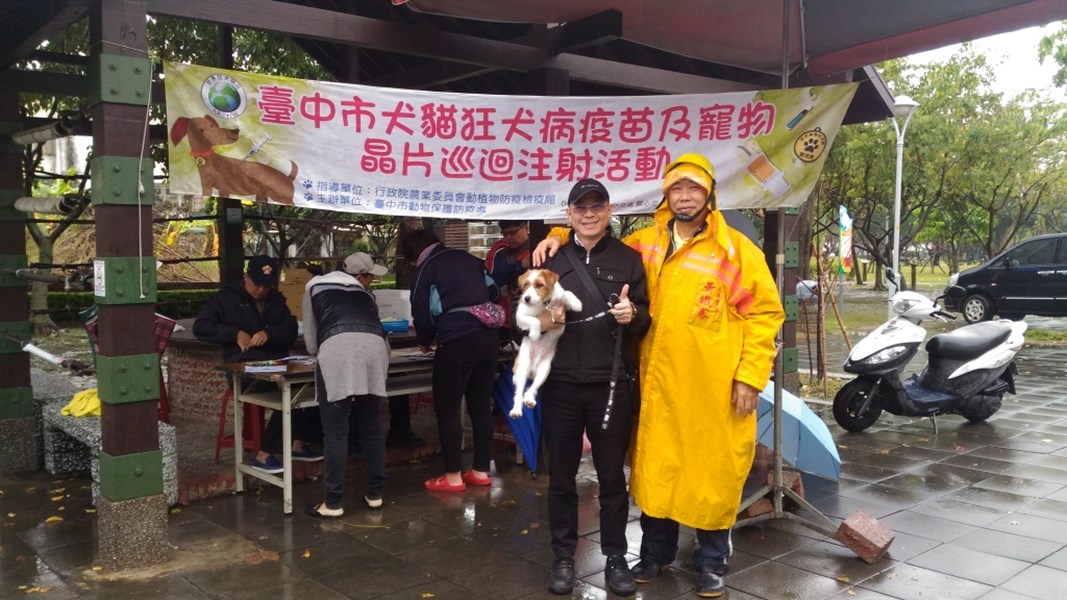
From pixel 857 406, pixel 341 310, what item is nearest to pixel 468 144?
pixel 341 310

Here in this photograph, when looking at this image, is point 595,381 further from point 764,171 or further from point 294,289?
point 294,289

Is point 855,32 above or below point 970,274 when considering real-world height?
above

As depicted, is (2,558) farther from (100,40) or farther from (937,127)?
(937,127)

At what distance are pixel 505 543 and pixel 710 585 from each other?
1.23m

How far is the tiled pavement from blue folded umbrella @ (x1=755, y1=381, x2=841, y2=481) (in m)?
0.32

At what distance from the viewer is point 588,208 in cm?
363

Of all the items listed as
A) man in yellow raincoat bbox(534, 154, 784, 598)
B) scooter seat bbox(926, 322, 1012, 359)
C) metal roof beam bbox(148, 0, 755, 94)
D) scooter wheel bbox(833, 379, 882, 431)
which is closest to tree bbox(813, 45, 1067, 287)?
scooter seat bbox(926, 322, 1012, 359)

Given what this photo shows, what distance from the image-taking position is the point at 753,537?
4.44 m

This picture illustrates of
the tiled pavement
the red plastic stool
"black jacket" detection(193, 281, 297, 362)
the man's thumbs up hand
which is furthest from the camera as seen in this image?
the red plastic stool

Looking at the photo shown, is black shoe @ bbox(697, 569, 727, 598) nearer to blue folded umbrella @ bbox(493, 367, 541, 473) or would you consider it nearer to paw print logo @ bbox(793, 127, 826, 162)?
blue folded umbrella @ bbox(493, 367, 541, 473)

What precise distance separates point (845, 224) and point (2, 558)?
8618 millimetres

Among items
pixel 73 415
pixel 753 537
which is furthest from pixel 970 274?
pixel 73 415

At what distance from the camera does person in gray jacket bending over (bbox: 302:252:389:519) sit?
183 inches

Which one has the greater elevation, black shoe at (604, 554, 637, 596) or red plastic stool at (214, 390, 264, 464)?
red plastic stool at (214, 390, 264, 464)
